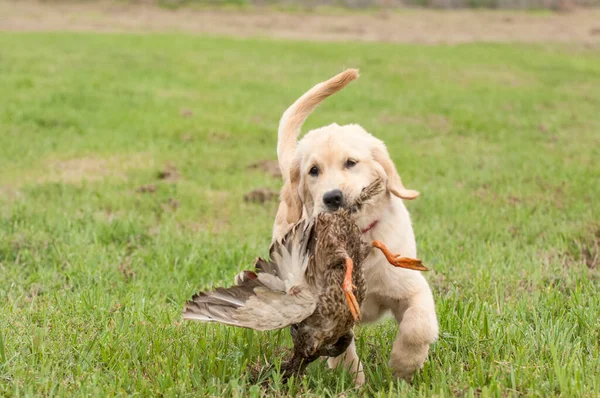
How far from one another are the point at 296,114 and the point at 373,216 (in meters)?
1.18

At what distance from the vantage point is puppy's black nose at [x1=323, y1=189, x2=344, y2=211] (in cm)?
314

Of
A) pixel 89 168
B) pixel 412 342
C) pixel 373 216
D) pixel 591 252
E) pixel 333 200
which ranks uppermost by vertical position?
pixel 333 200

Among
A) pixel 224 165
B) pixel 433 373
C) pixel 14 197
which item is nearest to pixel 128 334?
pixel 433 373

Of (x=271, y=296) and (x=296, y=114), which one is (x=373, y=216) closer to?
(x=271, y=296)

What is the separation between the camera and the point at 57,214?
219 inches

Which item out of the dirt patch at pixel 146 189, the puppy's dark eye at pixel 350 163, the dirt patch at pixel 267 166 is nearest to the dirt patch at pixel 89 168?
the dirt patch at pixel 146 189

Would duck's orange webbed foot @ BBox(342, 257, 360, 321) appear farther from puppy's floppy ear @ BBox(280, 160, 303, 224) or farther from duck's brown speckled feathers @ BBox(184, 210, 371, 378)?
puppy's floppy ear @ BBox(280, 160, 303, 224)

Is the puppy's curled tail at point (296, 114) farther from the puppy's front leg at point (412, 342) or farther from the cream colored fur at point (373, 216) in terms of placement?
the puppy's front leg at point (412, 342)

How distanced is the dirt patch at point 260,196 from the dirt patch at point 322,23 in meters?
17.9

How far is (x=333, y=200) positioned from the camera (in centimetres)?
314

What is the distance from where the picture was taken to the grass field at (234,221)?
281cm

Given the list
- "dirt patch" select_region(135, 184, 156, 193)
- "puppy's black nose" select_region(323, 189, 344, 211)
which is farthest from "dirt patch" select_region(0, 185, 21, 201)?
"puppy's black nose" select_region(323, 189, 344, 211)

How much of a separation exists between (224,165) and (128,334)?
4930 millimetres

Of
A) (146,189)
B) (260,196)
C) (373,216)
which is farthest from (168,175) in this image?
(373,216)
